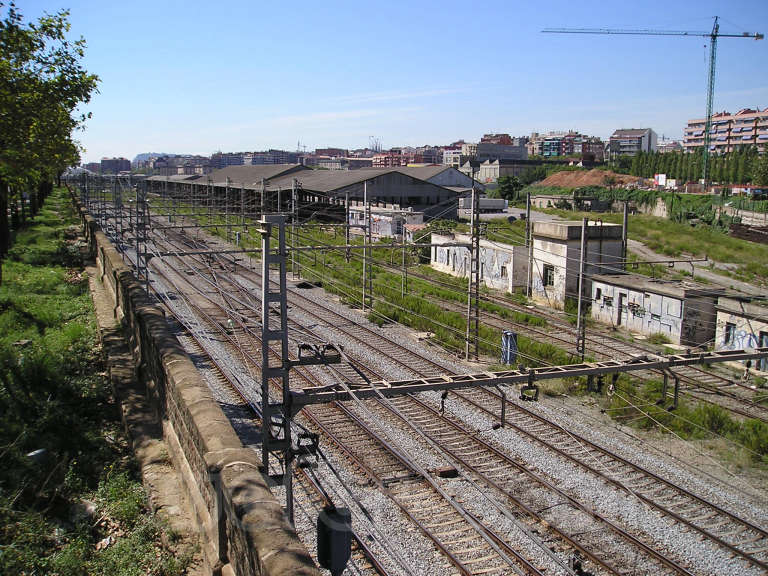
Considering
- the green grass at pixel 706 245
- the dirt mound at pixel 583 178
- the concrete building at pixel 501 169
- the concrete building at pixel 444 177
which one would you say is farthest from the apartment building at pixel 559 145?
the green grass at pixel 706 245

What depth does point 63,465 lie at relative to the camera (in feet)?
23.2

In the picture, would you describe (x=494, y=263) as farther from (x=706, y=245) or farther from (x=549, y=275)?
(x=706, y=245)

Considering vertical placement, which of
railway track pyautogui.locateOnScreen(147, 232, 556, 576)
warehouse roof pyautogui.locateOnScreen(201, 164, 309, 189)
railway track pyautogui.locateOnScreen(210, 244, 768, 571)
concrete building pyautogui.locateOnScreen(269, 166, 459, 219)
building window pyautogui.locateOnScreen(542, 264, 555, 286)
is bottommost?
railway track pyautogui.locateOnScreen(210, 244, 768, 571)

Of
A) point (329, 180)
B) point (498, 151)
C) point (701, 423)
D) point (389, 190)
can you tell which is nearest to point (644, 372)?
point (701, 423)

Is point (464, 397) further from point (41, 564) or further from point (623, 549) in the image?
point (41, 564)

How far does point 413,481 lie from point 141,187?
12.5 m

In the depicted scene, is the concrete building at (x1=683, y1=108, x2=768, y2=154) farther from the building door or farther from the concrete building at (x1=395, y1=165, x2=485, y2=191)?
the building door

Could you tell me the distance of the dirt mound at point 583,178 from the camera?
8669 cm

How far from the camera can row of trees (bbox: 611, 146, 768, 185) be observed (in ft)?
228

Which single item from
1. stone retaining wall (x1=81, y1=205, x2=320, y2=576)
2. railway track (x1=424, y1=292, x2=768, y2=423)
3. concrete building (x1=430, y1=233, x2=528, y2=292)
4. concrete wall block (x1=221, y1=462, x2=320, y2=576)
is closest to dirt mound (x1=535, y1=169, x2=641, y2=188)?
concrete building (x1=430, y1=233, x2=528, y2=292)

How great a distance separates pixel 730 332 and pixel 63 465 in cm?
1599

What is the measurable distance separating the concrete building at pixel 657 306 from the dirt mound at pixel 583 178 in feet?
227

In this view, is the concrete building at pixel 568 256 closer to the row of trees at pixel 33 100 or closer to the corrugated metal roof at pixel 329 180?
the row of trees at pixel 33 100

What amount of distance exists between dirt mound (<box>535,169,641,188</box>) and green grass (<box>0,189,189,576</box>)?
83559 mm
